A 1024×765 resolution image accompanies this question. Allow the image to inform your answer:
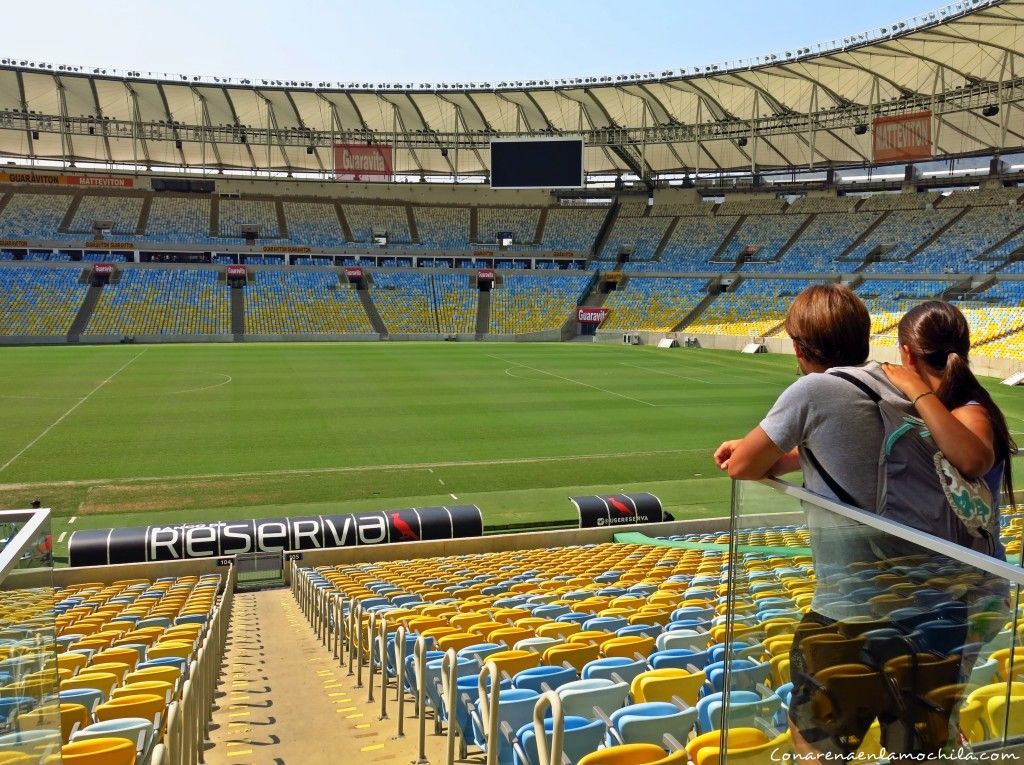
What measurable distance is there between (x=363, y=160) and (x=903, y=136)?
132 ft

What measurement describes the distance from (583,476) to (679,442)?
17.6 ft

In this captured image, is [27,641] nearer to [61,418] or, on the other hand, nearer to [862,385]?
[862,385]

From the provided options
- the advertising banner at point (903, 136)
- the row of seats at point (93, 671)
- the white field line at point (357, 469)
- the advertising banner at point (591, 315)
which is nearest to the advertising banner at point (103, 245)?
the advertising banner at point (591, 315)

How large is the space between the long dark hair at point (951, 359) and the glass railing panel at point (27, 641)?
333cm

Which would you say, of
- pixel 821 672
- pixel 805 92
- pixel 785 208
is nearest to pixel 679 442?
pixel 821 672

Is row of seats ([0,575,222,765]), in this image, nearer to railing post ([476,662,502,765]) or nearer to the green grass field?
railing post ([476,662,502,765])

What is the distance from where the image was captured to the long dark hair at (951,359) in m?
3.16

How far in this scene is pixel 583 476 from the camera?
22.8m

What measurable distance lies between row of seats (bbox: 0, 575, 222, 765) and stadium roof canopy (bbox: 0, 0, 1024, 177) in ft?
168

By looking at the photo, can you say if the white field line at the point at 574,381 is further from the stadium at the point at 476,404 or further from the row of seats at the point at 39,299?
the row of seats at the point at 39,299

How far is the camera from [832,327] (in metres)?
3.17

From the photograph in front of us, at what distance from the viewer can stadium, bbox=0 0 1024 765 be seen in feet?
9.96

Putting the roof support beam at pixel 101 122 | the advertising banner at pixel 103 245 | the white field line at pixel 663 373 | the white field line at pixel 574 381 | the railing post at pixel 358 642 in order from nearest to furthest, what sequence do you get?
the railing post at pixel 358 642, the white field line at pixel 574 381, the white field line at pixel 663 373, the roof support beam at pixel 101 122, the advertising banner at pixel 103 245

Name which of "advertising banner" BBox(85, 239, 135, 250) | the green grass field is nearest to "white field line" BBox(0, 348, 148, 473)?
the green grass field
